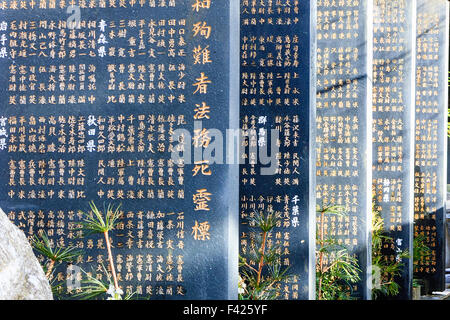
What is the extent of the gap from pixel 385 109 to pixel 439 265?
2393 millimetres

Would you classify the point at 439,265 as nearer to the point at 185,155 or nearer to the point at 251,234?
the point at 251,234

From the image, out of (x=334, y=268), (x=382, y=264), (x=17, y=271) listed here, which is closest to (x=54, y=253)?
(x=17, y=271)

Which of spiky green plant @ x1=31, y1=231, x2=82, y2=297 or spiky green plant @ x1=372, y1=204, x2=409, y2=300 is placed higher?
spiky green plant @ x1=31, y1=231, x2=82, y2=297

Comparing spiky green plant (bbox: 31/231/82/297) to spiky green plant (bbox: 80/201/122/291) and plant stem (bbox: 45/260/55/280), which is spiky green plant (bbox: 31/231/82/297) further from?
spiky green plant (bbox: 80/201/122/291)

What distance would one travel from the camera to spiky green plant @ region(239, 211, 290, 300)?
15.7 ft

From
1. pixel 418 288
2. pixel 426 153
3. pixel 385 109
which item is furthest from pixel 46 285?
pixel 426 153

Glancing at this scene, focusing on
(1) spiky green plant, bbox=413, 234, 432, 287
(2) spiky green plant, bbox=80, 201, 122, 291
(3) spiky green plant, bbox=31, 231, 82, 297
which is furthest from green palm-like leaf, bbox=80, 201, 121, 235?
(1) spiky green plant, bbox=413, 234, 432, 287

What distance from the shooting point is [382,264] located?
21.9ft

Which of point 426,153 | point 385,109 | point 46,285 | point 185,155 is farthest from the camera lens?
point 426,153

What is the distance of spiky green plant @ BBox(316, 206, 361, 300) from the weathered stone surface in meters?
3.04

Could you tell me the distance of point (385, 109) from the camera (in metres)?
6.69

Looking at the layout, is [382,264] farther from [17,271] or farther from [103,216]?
[17,271]

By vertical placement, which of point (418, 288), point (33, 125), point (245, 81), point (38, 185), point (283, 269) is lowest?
point (418, 288)

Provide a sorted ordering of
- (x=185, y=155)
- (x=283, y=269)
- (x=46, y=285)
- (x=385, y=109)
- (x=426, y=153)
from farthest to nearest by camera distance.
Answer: (x=426, y=153) < (x=385, y=109) < (x=283, y=269) < (x=185, y=155) < (x=46, y=285)
